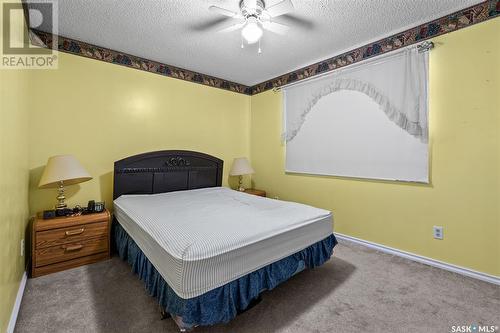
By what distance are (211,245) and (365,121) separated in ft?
8.09

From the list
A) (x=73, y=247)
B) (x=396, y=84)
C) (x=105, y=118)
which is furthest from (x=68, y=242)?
(x=396, y=84)

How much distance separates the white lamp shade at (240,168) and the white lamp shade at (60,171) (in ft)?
6.85

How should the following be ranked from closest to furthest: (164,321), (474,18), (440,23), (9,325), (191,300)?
(191,300) → (9,325) → (164,321) → (474,18) → (440,23)

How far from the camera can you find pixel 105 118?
2996mm

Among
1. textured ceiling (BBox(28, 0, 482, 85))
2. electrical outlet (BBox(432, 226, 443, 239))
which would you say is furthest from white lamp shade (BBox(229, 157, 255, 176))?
electrical outlet (BBox(432, 226, 443, 239))

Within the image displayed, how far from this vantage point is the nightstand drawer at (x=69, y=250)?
2199 millimetres

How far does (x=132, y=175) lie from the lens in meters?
3.10

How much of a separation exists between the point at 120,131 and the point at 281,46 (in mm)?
2389

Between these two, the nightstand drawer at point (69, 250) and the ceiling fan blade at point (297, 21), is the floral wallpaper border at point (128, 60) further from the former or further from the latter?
the nightstand drawer at point (69, 250)

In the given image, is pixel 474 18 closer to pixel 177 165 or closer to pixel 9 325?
pixel 177 165

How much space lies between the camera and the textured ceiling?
7.03 ft

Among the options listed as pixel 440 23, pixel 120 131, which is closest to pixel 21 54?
pixel 120 131

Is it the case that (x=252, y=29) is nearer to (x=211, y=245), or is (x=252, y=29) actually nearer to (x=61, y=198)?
(x=211, y=245)

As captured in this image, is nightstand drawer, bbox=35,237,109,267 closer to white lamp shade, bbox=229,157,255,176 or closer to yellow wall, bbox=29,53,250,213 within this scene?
yellow wall, bbox=29,53,250,213
